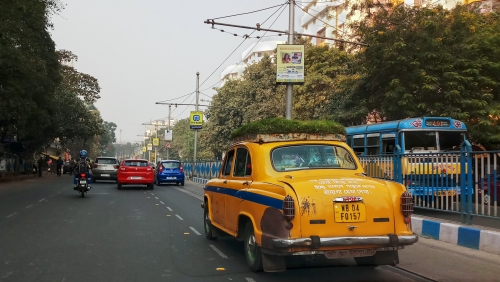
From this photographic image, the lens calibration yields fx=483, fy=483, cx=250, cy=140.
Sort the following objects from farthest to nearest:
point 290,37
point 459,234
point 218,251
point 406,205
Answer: point 290,37 < point 459,234 < point 218,251 < point 406,205

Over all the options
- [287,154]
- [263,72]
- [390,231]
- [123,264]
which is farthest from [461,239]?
[263,72]

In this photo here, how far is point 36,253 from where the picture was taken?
7.98 meters

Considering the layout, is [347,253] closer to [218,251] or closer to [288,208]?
[288,208]

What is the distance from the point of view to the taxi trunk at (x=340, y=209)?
5723mm

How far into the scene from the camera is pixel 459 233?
8820mm

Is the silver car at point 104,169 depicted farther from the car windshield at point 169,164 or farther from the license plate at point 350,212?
the license plate at point 350,212

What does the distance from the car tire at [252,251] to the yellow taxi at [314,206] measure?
0.04 ft

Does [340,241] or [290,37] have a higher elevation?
[290,37]

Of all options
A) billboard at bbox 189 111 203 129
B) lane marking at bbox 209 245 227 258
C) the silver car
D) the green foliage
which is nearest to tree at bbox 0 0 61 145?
the silver car

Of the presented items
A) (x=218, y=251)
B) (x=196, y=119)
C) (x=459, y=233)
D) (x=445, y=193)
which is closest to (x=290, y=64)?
(x=445, y=193)

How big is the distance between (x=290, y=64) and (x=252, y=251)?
37.3ft

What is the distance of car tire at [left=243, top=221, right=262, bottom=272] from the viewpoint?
21.2 feet

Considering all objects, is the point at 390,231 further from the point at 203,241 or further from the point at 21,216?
the point at 21,216

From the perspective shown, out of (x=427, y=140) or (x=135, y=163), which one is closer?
(x=427, y=140)
